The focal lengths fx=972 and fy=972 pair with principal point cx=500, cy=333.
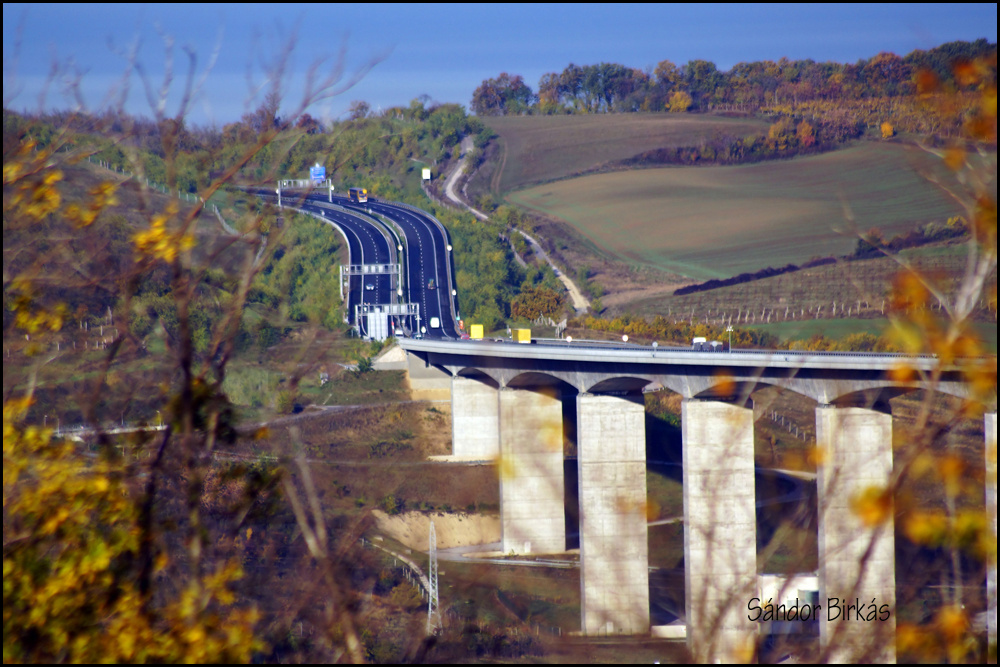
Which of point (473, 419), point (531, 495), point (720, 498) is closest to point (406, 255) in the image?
point (473, 419)

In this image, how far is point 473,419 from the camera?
7412 cm

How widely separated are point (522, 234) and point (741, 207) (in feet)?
102

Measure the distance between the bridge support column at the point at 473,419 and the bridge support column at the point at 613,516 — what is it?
19573 millimetres

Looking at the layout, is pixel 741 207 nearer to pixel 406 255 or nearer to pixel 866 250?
pixel 866 250

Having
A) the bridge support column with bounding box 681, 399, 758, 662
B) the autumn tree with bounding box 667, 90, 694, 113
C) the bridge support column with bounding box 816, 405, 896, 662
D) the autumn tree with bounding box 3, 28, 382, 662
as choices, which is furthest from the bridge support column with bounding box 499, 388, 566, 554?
the autumn tree with bounding box 667, 90, 694, 113

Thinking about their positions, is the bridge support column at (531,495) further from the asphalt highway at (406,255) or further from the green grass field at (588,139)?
the green grass field at (588,139)

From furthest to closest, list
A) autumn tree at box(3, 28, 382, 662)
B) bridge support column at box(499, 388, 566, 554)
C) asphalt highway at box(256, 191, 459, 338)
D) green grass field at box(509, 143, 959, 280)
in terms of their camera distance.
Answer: green grass field at box(509, 143, 959, 280)
asphalt highway at box(256, 191, 459, 338)
bridge support column at box(499, 388, 566, 554)
autumn tree at box(3, 28, 382, 662)

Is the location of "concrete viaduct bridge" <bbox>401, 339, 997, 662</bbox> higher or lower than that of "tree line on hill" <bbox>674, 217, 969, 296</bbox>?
lower

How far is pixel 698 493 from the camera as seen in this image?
47.6m

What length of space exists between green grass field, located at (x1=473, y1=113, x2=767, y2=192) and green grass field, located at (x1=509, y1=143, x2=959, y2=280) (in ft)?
24.3

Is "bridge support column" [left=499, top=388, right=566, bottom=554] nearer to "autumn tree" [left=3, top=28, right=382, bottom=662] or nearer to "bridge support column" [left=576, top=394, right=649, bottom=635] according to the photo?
"bridge support column" [left=576, top=394, right=649, bottom=635]

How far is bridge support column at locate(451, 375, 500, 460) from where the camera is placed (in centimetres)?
7406

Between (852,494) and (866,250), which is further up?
(866,250)

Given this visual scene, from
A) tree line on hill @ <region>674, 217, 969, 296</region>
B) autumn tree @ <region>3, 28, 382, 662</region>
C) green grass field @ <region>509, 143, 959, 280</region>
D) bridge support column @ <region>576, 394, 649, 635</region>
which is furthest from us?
green grass field @ <region>509, 143, 959, 280</region>
